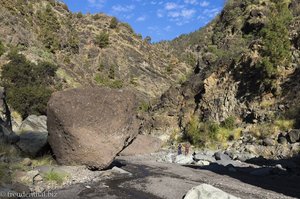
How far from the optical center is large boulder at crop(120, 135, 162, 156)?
43.8 meters

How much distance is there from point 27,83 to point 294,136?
37.5m

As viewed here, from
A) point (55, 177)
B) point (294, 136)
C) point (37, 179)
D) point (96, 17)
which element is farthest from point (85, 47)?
point (37, 179)

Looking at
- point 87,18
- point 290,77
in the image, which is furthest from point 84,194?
point 87,18

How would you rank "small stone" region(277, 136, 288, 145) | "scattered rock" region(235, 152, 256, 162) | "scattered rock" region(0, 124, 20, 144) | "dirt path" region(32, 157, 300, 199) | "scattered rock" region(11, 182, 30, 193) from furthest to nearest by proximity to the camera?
"scattered rock" region(235, 152, 256, 162) < "small stone" region(277, 136, 288, 145) < "scattered rock" region(0, 124, 20, 144) < "dirt path" region(32, 157, 300, 199) < "scattered rock" region(11, 182, 30, 193)

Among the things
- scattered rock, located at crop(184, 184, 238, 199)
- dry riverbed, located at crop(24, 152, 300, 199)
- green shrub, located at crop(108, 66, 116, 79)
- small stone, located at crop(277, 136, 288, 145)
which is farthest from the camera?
green shrub, located at crop(108, 66, 116, 79)

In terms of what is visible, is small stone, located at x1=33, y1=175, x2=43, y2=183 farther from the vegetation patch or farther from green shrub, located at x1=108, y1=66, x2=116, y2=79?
green shrub, located at x1=108, y1=66, x2=116, y2=79

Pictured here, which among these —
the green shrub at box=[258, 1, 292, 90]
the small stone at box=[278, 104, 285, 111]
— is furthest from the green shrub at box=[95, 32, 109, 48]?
the small stone at box=[278, 104, 285, 111]

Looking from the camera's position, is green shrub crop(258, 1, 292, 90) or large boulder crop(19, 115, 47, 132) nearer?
large boulder crop(19, 115, 47, 132)

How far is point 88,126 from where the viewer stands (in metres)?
22.9

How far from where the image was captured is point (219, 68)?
5253 centimetres

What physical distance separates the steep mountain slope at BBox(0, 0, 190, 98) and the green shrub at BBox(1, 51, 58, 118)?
3762 mm

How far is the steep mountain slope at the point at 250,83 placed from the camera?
137 ft

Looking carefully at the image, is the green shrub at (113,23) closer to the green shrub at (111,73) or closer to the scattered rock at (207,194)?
the green shrub at (111,73)

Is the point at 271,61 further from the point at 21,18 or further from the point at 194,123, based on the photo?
the point at 21,18
